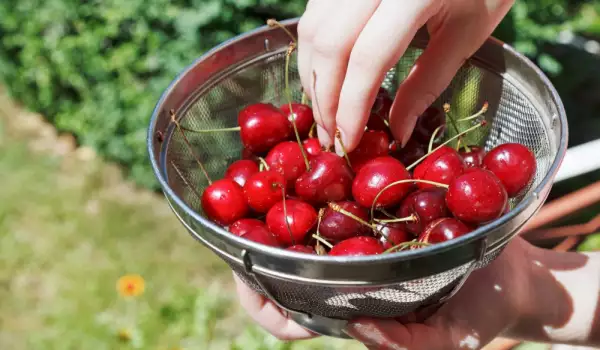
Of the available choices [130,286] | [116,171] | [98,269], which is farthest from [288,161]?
[116,171]

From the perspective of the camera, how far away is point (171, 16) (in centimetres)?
236

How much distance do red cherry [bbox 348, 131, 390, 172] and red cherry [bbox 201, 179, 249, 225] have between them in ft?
0.74

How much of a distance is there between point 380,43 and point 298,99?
0.56 metres

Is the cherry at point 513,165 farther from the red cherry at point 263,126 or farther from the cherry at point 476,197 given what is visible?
the red cherry at point 263,126

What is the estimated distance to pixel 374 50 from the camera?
0.86 meters

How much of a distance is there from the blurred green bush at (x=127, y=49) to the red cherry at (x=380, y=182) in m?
1.24

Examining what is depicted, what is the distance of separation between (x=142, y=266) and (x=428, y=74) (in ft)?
6.00

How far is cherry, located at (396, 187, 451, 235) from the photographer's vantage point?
3.28ft

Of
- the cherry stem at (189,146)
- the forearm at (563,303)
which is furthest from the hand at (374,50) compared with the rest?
the forearm at (563,303)

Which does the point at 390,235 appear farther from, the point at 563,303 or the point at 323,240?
the point at 563,303

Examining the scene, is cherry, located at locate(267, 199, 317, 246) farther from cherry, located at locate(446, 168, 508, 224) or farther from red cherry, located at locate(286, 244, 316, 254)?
cherry, located at locate(446, 168, 508, 224)

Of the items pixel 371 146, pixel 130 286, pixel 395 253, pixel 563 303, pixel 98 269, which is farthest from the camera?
pixel 98 269

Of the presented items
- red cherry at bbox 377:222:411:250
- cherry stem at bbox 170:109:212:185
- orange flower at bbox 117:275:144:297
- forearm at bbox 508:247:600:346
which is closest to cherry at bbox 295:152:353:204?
red cherry at bbox 377:222:411:250

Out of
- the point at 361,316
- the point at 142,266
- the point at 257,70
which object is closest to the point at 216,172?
the point at 257,70
